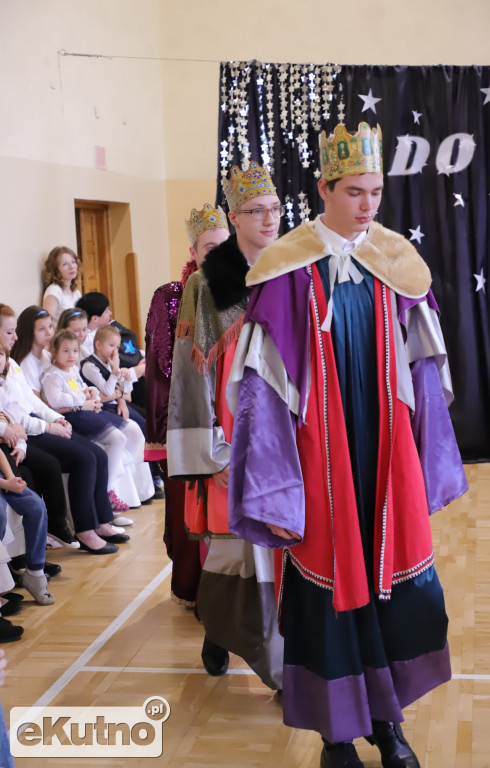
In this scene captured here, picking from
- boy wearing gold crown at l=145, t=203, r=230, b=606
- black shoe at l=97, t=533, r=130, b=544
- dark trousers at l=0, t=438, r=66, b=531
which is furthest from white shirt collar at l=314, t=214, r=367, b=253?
black shoe at l=97, t=533, r=130, b=544

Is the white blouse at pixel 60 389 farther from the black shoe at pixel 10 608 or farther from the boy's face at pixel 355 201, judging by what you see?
the boy's face at pixel 355 201

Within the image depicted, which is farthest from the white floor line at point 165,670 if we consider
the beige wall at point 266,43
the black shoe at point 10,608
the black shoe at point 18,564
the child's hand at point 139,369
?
the beige wall at point 266,43

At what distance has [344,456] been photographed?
222 cm

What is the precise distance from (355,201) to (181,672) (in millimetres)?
1726

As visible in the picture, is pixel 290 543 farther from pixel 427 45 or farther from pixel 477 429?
pixel 427 45

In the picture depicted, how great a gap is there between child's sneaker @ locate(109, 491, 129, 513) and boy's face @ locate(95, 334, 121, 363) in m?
0.84

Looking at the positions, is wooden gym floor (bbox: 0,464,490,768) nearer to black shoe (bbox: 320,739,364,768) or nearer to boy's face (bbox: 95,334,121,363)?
black shoe (bbox: 320,739,364,768)

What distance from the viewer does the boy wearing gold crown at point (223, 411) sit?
2844 millimetres

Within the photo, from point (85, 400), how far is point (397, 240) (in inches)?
126

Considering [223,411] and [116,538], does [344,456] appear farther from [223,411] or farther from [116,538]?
[116,538]

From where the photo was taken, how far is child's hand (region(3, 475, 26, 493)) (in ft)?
13.1

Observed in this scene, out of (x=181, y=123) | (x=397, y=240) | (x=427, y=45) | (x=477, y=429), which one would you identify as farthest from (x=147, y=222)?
(x=397, y=240)

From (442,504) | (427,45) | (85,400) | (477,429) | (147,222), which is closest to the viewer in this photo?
(442,504)

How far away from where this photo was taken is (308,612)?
2307 mm
